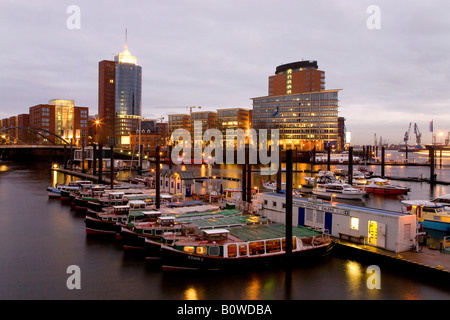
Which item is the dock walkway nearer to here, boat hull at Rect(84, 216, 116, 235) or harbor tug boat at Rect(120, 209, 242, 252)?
harbor tug boat at Rect(120, 209, 242, 252)

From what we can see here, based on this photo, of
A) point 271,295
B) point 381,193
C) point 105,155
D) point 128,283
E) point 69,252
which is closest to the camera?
point 271,295

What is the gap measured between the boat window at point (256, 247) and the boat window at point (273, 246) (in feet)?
1.45

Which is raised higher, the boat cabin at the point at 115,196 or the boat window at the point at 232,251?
the boat cabin at the point at 115,196

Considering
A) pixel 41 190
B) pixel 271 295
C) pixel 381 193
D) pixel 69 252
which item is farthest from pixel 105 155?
pixel 271 295

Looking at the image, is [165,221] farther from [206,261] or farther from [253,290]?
[253,290]

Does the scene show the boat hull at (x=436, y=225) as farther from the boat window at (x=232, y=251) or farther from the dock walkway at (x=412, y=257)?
the boat window at (x=232, y=251)

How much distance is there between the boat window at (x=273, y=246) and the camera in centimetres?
2406

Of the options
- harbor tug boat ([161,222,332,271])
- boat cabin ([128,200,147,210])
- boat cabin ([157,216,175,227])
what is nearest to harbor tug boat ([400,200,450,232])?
harbor tug boat ([161,222,332,271])

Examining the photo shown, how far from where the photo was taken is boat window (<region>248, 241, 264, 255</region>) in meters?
23.7

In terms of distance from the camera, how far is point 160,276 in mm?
23094

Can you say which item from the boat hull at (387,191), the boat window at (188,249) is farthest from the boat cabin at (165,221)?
the boat hull at (387,191)

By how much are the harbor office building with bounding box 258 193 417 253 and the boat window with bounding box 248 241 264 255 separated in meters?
7.18

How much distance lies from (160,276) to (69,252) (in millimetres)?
10269
